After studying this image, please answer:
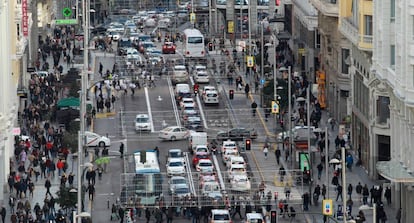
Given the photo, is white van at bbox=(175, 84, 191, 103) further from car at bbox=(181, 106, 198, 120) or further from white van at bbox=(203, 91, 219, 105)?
car at bbox=(181, 106, 198, 120)

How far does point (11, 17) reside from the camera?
16588 centimetres

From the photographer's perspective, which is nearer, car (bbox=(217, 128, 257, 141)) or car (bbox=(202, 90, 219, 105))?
car (bbox=(217, 128, 257, 141))

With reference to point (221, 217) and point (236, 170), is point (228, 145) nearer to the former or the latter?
point (236, 170)

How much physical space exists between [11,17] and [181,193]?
26.8 m

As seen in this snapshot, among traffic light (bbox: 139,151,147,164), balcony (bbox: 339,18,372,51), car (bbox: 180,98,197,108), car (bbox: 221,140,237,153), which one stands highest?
balcony (bbox: 339,18,372,51)

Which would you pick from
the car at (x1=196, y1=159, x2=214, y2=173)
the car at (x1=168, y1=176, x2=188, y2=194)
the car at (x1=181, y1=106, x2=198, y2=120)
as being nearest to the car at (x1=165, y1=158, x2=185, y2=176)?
the car at (x1=196, y1=159, x2=214, y2=173)

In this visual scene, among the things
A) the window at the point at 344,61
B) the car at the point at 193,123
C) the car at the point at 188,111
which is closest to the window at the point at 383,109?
the window at the point at 344,61

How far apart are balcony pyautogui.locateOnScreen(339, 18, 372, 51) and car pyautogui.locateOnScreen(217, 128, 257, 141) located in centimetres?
1005

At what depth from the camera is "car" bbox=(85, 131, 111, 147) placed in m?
168

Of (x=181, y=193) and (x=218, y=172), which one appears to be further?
(x=218, y=172)

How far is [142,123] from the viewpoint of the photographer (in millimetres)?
176875

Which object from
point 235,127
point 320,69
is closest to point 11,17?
point 235,127

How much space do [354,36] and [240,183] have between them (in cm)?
2022

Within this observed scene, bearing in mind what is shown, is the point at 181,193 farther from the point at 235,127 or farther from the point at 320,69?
the point at 320,69
